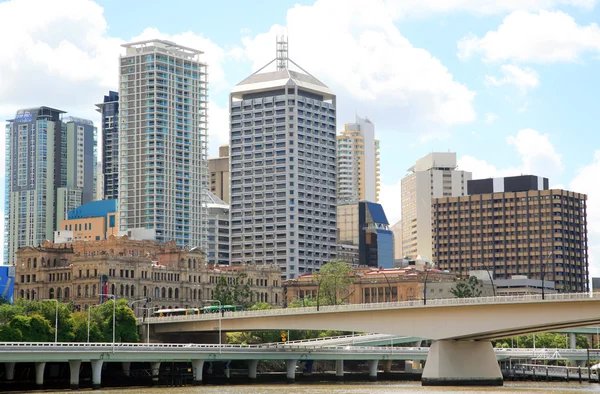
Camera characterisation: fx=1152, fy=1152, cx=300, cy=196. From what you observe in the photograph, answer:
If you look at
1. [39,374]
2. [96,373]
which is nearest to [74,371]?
[96,373]

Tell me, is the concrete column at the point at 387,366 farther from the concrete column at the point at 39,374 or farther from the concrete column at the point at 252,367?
the concrete column at the point at 39,374

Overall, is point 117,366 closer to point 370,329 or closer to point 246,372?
point 246,372

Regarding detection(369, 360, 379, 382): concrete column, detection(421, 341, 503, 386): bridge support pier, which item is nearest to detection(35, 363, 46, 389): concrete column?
detection(421, 341, 503, 386): bridge support pier

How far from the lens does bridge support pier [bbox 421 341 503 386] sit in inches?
5581

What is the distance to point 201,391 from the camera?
13562cm

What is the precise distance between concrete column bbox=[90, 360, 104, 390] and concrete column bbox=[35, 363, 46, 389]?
6.39 metres

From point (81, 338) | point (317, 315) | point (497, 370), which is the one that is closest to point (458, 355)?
point (497, 370)

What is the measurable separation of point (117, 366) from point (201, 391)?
102 ft

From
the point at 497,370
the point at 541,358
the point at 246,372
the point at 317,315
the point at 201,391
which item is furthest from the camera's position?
the point at 541,358

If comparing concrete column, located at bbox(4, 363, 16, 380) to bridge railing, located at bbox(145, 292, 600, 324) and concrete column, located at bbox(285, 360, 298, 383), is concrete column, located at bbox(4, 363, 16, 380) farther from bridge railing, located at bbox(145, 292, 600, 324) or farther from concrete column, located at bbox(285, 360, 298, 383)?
concrete column, located at bbox(285, 360, 298, 383)

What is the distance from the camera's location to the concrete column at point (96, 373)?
144375 mm

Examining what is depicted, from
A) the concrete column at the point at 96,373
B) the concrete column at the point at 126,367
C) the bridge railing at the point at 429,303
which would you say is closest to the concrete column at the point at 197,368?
the concrete column at the point at 126,367

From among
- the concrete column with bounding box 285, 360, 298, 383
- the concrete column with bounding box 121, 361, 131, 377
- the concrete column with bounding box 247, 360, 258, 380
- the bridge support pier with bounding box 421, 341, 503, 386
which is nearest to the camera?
the bridge support pier with bounding box 421, 341, 503, 386

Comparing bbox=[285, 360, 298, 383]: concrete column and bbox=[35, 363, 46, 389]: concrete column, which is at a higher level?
bbox=[35, 363, 46, 389]: concrete column
